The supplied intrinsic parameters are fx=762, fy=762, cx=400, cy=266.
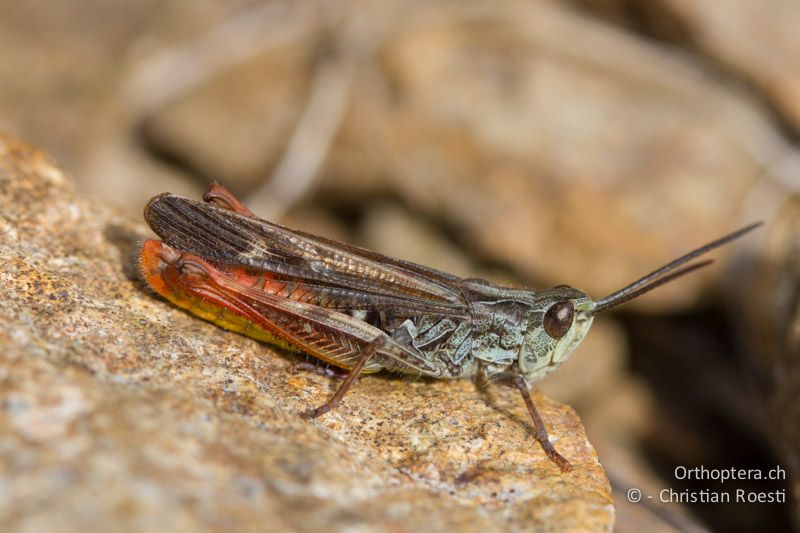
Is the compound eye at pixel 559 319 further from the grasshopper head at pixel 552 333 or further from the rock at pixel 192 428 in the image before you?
the rock at pixel 192 428

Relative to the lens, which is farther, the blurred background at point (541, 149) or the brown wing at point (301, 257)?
the blurred background at point (541, 149)

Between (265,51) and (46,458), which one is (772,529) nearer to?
(46,458)

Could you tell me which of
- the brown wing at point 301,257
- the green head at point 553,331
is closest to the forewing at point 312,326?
the brown wing at point 301,257

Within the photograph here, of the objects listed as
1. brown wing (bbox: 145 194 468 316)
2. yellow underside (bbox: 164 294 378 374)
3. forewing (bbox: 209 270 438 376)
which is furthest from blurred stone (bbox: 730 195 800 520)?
yellow underside (bbox: 164 294 378 374)

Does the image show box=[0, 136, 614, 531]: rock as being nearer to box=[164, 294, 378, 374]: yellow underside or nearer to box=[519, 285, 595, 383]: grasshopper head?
box=[164, 294, 378, 374]: yellow underside

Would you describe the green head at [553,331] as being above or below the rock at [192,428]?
above
